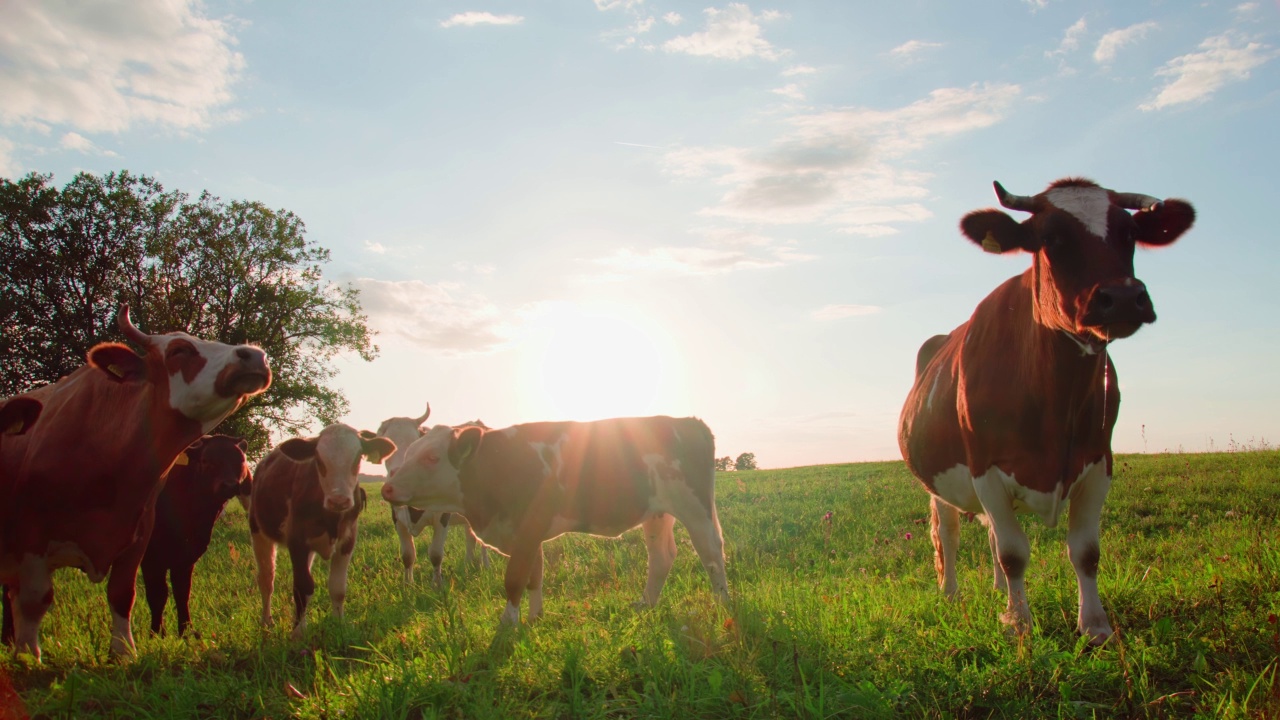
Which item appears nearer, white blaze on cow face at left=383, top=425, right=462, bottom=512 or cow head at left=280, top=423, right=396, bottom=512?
white blaze on cow face at left=383, top=425, right=462, bottom=512

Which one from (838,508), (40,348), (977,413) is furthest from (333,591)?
(40,348)

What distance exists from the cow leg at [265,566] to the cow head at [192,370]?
301 cm

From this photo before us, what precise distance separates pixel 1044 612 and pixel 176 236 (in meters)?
25.5

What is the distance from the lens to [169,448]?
655cm

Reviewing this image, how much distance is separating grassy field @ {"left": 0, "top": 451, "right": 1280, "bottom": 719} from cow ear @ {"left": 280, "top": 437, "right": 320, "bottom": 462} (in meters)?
1.67

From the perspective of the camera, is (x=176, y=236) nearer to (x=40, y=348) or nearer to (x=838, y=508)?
(x=40, y=348)

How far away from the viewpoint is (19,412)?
5.66 meters

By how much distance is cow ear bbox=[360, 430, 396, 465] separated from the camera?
8.65m

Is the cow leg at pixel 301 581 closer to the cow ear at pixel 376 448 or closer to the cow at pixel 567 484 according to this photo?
the cow ear at pixel 376 448

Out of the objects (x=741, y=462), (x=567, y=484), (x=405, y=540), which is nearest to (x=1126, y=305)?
(x=567, y=484)

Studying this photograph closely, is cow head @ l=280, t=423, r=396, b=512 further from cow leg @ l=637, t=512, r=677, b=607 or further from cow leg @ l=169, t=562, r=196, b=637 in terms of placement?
cow leg @ l=637, t=512, r=677, b=607

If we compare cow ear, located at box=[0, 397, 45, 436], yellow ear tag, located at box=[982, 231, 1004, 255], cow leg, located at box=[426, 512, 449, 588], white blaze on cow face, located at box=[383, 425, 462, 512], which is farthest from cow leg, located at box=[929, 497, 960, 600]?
cow ear, located at box=[0, 397, 45, 436]

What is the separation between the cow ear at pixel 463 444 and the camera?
23.6 feet

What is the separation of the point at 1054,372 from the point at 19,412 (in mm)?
7021
